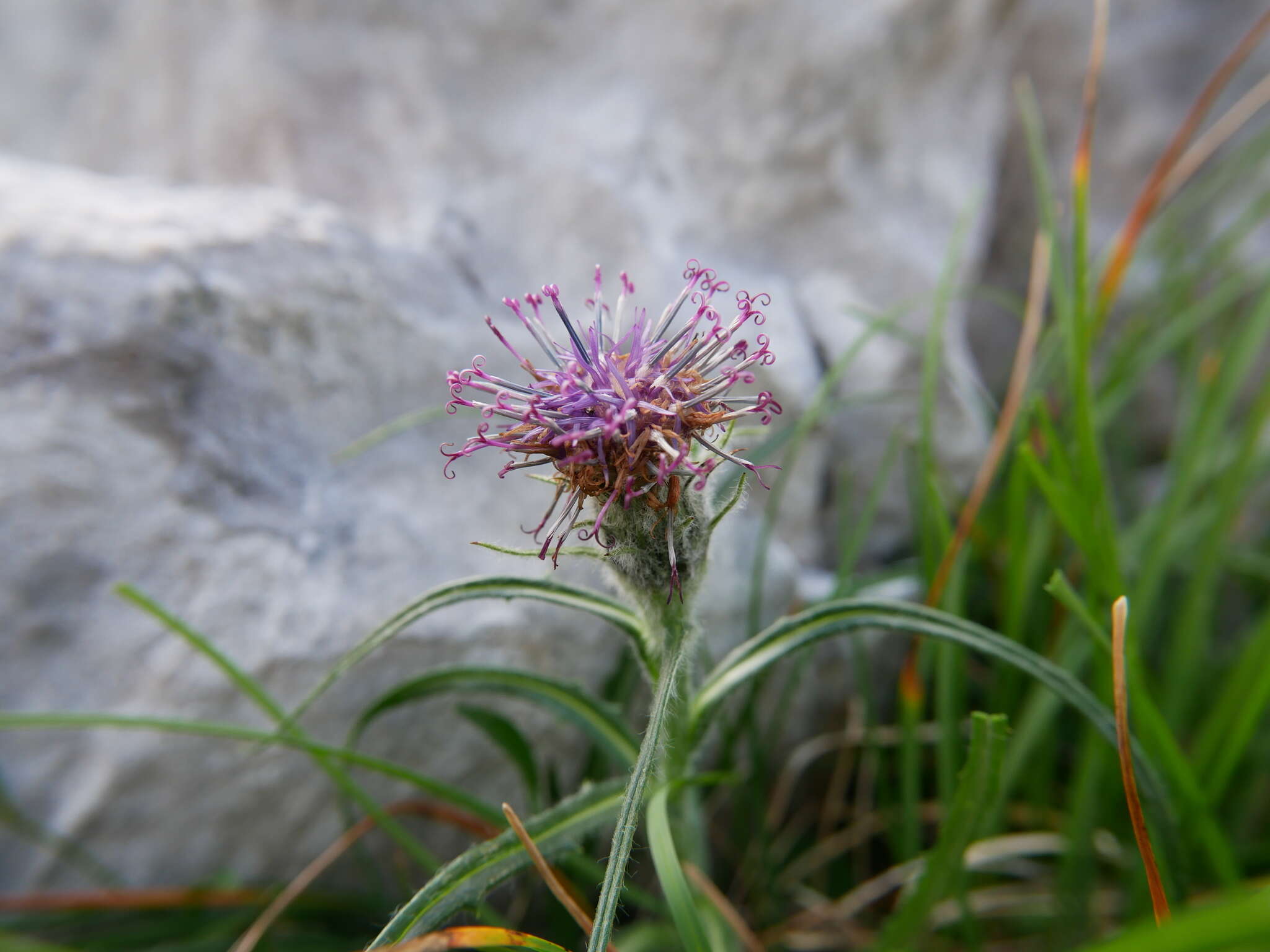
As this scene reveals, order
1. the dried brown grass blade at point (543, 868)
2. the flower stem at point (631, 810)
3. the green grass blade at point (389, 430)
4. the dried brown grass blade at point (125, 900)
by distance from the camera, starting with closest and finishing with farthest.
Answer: the flower stem at point (631, 810) → the dried brown grass blade at point (543, 868) → the dried brown grass blade at point (125, 900) → the green grass blade at point (389, 430)

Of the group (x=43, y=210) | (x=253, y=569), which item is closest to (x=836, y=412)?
(x=253, y=569)

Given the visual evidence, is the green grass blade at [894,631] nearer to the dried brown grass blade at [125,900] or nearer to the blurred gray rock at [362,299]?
the blurred gray rock at [362,299]

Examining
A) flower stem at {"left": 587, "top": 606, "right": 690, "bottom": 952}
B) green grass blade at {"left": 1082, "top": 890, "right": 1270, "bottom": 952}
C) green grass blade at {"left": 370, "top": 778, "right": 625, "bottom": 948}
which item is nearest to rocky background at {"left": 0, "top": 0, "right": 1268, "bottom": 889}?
green grass blade at {"left": 370, "top": 778, "right": 625, "bottom": 948}

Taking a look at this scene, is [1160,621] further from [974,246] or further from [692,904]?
[692,904]

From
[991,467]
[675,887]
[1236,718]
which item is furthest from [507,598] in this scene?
[1236,718]

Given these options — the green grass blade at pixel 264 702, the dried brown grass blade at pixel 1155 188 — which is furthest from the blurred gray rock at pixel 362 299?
the dried brown grass blade at pixel 1155 188

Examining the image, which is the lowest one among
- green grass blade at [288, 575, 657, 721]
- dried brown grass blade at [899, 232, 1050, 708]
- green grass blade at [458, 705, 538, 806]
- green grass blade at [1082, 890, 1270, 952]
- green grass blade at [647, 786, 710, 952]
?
green grass blade at [1082, 890, 1270, 952]

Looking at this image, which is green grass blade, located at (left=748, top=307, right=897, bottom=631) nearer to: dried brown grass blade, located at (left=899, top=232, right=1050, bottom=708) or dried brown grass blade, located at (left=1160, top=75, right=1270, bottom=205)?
dried brown grass blade, located at (left=899, top=232, right=1050, bottom=708)

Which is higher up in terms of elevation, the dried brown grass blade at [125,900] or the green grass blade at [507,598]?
the green grass blade at [507,598]
